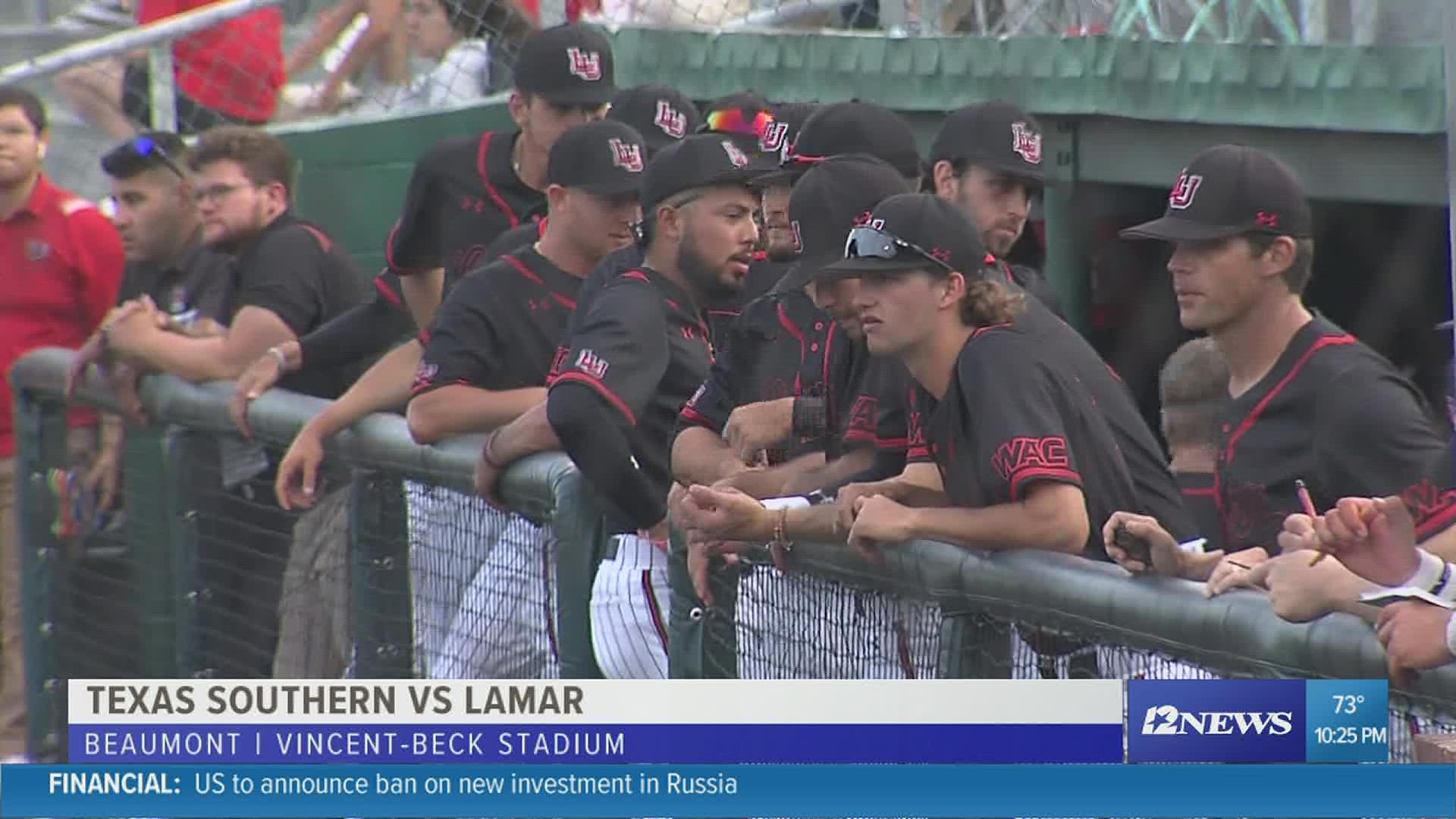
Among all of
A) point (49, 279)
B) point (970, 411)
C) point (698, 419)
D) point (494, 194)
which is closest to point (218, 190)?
point (494, 194)

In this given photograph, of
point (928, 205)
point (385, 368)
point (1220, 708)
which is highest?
point (385, 368)

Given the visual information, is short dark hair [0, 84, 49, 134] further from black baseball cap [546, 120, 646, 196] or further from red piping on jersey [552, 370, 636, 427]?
red piping on jersey [552, 370, 636, 427]

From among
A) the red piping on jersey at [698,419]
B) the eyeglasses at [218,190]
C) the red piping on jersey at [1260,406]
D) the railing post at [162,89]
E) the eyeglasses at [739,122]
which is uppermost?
the railing post at [162,89]

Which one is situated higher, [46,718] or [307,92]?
[307,92]

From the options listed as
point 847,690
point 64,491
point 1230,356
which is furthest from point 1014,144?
point 64,491

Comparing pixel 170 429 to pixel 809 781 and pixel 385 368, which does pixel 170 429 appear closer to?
pixel 385 368

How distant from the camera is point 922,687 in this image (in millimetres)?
2930

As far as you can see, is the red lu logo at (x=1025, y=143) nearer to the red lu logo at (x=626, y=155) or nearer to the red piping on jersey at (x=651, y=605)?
the red lu logo at (x=626, y=155)

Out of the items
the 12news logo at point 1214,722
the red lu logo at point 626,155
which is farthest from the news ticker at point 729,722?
the red lu logo at point 626,155

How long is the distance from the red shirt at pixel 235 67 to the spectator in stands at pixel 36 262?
1231 mm

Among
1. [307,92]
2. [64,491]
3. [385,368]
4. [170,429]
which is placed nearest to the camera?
[385,368]

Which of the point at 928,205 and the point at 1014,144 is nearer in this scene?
the point at 928,205

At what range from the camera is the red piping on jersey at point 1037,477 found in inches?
131

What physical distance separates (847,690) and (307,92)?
20.0ft
